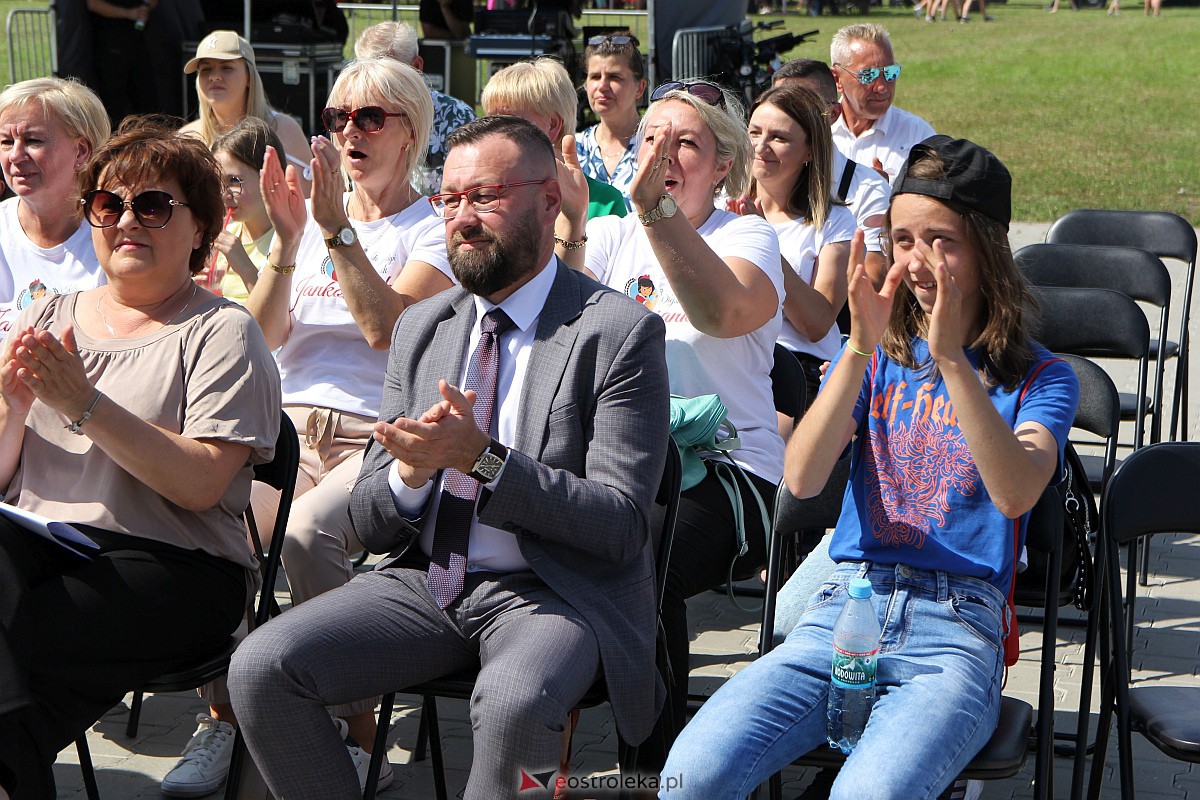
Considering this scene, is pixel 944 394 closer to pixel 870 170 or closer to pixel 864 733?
pixel 864 733

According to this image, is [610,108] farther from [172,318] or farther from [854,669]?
[854,669]

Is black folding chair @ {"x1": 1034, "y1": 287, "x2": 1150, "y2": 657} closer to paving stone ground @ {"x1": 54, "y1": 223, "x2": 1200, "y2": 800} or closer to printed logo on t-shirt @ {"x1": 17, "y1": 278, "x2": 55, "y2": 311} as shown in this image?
paving stone ground @ {"x1": 54, "y1": 223, "x2": 1200, "y2": 800}

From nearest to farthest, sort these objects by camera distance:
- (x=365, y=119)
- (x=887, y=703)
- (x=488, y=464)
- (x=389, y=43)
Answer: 1. (x=887, y=703)
2. (x=488, y=464)
3. (x=365, y=119)
4. (x=389, y=43)

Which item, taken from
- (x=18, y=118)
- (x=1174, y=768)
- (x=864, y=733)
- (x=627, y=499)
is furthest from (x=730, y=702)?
(x=18, y=118)

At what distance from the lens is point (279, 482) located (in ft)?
10.7

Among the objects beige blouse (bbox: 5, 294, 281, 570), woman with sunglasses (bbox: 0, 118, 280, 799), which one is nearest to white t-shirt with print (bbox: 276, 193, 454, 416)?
woman with sunglasses (bbox: 0, 118, 280, 799)

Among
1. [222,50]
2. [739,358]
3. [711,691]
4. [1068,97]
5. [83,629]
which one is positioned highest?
[222,50]

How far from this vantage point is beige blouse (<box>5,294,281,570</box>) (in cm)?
305

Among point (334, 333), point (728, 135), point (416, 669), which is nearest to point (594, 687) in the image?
point (416, 669)

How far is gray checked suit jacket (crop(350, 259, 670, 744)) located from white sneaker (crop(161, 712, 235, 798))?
3.06 ft

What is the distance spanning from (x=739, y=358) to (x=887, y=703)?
1.36 m

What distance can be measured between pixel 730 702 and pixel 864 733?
0.86ft

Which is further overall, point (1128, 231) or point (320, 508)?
point (1128, 231)

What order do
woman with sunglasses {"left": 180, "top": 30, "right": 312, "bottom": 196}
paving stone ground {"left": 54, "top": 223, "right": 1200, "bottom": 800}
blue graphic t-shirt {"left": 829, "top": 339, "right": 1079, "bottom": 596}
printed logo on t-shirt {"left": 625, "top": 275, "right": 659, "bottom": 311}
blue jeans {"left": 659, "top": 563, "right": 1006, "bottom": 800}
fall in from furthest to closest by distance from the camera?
woman with sunglasses {"left": 180, "top": 30, "right": 312, "bottom": 196} < printed logo on t-shirt {"left": 625, "top": 275, "right": 659, "bottom": 311} < paving stone ground {"left": 54, "top": 223, "right": 1200, "bottom": 800} < blue graphic t-shirt {"left": 829, "top": 339, "right": 1079, "bottom": 596} < blue jeans {"left": 659, "top": 563, "right": 1006, "bottom": 800}
